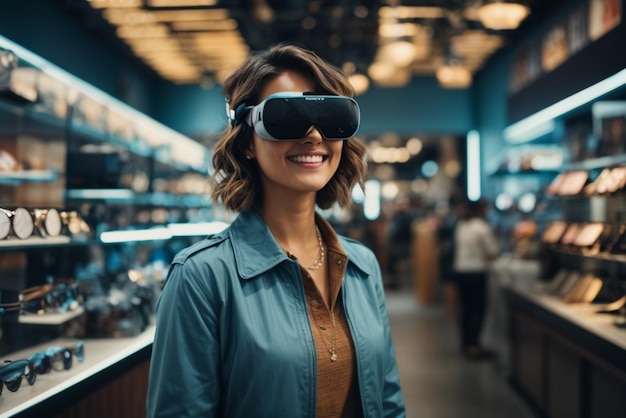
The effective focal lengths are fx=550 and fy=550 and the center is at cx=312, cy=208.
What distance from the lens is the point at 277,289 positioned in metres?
1.36

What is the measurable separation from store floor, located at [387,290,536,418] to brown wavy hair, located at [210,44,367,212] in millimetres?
3135

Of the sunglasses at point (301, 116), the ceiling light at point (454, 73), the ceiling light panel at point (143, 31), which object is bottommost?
the sunglasses at point (301, 116)

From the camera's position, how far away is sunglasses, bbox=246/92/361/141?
1345 millimetres

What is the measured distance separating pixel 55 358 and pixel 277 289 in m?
1.28

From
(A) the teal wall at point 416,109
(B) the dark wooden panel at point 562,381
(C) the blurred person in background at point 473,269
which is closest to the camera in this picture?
(B) the dark wooden panel at point 562,381

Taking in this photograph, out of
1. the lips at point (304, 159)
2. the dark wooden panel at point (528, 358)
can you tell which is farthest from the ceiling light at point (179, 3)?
the lips at point (304, 159)

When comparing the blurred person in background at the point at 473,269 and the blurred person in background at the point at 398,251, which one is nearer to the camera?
the blurred person in background at the point at 473,269

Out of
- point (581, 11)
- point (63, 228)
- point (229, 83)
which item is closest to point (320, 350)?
point (229, 83)

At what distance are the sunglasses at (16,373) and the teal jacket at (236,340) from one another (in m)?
0.88

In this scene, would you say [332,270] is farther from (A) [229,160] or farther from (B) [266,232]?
(A) [229,160]

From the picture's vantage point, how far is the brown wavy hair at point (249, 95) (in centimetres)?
143

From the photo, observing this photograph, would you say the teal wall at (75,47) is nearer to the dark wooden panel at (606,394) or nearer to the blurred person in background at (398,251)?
the blurred person in background at (398,251)

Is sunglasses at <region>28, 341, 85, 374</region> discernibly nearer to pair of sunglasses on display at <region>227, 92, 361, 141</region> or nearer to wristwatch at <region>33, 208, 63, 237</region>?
wristwatch at <region>33, 208, 63, 237</region>

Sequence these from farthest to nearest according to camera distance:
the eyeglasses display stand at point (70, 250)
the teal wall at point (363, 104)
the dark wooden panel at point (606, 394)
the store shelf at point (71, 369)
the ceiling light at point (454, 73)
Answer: the teal wall at point (363, 104) < the ceiling light at point (454, 73) < the dark wooden panel at point (606, 394) < the eyeglasses display stand at point (70, 250) < the store shelf at point (71, 369)
